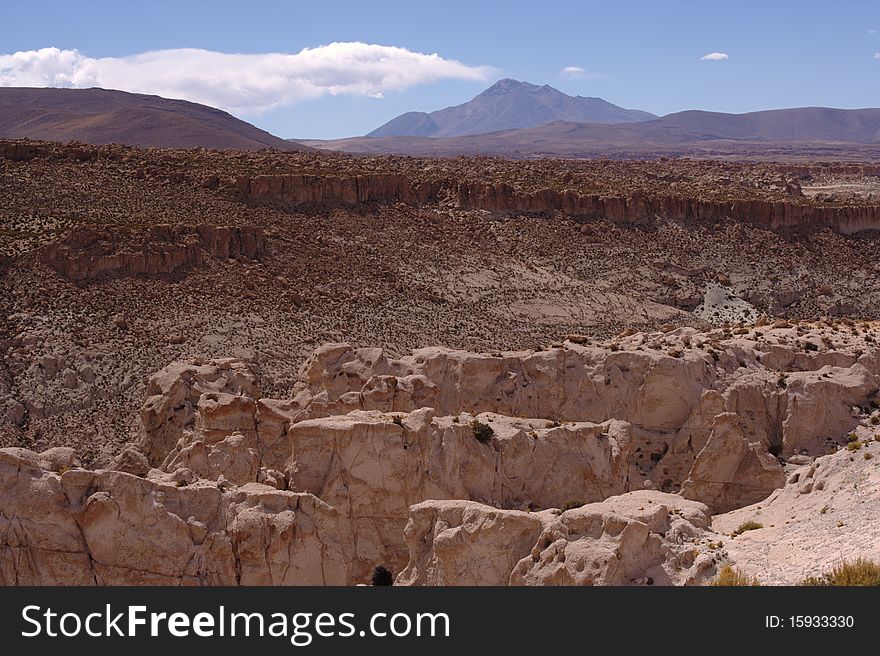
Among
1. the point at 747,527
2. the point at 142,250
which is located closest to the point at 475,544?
the point at 747,527

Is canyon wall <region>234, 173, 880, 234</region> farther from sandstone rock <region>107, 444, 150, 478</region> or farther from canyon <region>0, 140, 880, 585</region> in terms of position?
sandstone rock <region>107, 444, 150, 478</region>

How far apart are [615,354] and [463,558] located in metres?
14.2

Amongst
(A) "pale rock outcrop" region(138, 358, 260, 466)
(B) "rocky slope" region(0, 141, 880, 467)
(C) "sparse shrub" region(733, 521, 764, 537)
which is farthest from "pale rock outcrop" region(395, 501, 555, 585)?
(B) "rocky slope" region(0, 141, 880, 467)

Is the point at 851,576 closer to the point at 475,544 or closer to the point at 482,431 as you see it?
the point at 475,544

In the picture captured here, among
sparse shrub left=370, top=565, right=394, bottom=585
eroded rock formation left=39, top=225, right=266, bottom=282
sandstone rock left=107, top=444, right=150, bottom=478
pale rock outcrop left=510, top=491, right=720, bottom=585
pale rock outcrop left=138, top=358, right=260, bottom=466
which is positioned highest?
eroded rock formation left=39, top=225, right=266, bottom=282

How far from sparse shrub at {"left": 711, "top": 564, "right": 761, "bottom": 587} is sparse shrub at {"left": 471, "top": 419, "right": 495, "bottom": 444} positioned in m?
9.31

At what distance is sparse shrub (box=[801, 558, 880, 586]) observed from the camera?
48.9ft

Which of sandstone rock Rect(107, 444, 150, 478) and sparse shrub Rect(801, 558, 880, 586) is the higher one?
sparse shrub Rect(801, 558, 880, 586)

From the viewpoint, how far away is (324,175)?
239 ft

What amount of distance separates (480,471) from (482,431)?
102 centimetres

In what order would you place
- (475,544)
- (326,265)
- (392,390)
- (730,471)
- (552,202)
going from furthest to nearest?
(552,202) < (326,265) < (392,390) < (730,471) < (475,544)

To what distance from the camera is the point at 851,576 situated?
1509 cm

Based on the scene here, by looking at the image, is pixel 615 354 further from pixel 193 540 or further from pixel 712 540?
pixel 193 540

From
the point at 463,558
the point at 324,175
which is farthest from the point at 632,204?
Answer: the point at 463,558
